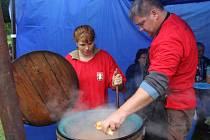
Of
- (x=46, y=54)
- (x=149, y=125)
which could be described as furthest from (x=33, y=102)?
(x=149, y=125)

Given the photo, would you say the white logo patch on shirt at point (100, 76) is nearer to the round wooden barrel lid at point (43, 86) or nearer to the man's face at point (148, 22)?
the round wooden barrel lid at point (43, 86)

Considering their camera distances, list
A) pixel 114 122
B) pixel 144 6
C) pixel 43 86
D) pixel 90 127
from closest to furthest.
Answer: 1. pixel 114 122
2. pixel 144 6
3. pixel 90 127
4. pixel 43 86

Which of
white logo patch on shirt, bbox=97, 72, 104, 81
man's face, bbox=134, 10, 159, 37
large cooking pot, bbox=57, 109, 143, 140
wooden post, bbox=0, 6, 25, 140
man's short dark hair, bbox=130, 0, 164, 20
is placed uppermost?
man's short dark hair, bbox=130, 0, 164, 20

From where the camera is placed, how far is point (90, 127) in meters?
2.63

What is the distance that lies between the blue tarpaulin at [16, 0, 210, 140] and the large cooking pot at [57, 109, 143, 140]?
1.88 meters

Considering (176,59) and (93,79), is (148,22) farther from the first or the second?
(93,79)

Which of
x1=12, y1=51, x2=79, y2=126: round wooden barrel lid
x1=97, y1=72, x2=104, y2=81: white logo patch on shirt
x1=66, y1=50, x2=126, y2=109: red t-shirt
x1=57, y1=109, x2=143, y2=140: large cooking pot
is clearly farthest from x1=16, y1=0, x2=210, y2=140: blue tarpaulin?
x1=57, y1=109, x2=143, y2=140: large cooking pot

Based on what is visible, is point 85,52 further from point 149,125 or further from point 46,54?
point 149,125

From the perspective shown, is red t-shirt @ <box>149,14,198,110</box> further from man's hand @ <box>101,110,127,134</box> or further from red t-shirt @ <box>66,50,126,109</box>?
red t-shirt @ <box>66,50,126,109</box>

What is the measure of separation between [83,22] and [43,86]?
2.03 metres

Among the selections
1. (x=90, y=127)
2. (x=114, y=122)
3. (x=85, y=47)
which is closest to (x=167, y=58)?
(x=114, y=122)

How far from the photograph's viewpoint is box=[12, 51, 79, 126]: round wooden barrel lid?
2.87 metres

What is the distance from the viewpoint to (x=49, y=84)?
9.89 feet

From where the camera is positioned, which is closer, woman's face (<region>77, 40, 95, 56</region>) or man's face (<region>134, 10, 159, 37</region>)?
man's face (<region>134, 10, 159, 37</region>)
